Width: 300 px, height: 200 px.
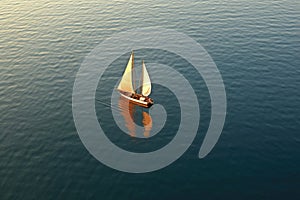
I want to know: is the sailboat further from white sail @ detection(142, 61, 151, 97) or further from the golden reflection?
the golden reflection

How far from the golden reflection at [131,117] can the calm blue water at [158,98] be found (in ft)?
11.3

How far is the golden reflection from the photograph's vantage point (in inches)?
3194

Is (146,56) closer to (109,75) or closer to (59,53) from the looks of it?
(109,75)

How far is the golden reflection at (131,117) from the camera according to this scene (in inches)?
3194

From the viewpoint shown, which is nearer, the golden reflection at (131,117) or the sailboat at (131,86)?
the golden reflection at (131,117)

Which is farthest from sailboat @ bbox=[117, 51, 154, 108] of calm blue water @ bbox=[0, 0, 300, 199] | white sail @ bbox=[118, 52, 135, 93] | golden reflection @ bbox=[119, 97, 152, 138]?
calm blue water @ bbox=[0, 0, 300, 199]

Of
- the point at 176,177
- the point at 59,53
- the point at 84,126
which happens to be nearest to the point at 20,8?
the point at 59,53

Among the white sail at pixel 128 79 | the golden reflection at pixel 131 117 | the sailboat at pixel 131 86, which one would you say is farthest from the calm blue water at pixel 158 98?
the white sail at pixel 128 79

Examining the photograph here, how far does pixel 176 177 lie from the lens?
6856cm

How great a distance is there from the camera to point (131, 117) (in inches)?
3398

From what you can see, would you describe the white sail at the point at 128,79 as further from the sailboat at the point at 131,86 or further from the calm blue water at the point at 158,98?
the calm blue water at the point at 158,98

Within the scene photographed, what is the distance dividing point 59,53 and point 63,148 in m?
45.5

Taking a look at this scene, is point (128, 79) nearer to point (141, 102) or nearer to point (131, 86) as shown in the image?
point (131, 86)

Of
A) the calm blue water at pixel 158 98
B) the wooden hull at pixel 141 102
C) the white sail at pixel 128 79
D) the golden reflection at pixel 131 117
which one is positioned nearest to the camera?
the calm blue water at pixel 158 98
